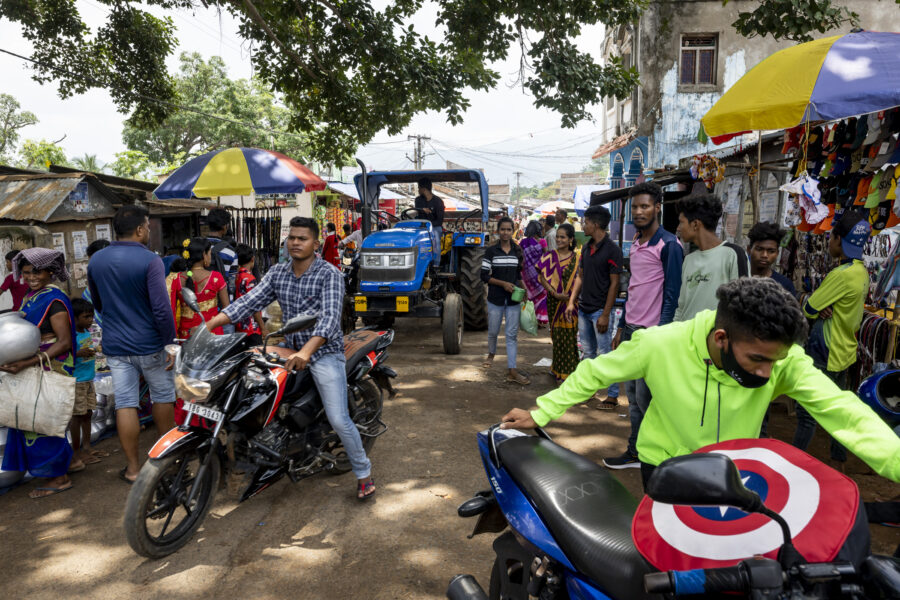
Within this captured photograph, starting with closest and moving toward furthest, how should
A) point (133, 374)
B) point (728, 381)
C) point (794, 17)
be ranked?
point (728, 381)
point (133, 374)
point (794, 17)

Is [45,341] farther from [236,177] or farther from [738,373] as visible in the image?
[738,373]

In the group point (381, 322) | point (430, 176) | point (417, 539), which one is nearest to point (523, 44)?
point (430, 176)

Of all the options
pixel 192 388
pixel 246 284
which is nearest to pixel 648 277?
pixel 192 388

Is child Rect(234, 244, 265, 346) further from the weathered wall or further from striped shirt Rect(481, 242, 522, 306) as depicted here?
the weathered wall

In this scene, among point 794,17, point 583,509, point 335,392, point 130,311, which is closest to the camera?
point 583,509

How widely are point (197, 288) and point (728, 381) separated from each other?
177 inches

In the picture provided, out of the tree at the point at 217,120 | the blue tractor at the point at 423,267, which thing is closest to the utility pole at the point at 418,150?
the tree at the point at 217,120

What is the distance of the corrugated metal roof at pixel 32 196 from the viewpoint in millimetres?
5676

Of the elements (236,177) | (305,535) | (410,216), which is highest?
(236,177)

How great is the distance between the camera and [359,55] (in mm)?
8664

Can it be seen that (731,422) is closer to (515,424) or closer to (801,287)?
(515,424)

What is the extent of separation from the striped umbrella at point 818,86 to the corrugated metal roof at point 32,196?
20.2 ft

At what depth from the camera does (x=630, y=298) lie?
4.59 metres

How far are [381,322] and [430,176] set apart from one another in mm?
2469
